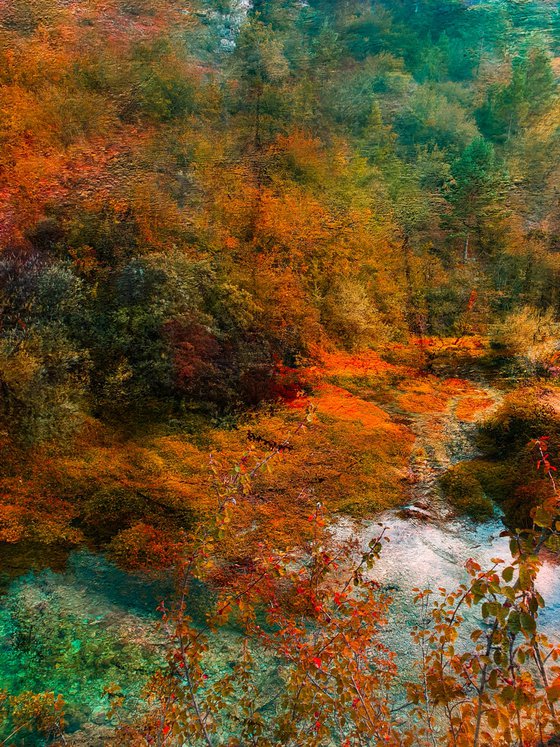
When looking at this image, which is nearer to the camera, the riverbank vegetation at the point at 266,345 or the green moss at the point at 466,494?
the riverbank vegetation at the point at 266,345

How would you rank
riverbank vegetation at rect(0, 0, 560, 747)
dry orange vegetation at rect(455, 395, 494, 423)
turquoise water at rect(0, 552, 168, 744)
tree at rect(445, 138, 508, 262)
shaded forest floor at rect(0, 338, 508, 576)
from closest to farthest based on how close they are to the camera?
1. riverbank vegetation at rect(0, 0, 560, 747)
2. turquoise water at rect(0, 552, 168, 744)
3. shaded forest floor at rect(0, 338, 508, 576)
4. dry orange vegetation at rect(455, 395, 494, 423)
5. tree at rect(445, 138, 508, 262)

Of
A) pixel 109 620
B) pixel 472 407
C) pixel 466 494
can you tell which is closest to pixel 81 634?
pixel 109 620

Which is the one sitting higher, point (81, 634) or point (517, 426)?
point (517, 426)

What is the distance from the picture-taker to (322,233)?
1536 centimetres

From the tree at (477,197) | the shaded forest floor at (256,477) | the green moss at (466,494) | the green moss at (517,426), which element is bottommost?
the shaded forest floor at (256,477)

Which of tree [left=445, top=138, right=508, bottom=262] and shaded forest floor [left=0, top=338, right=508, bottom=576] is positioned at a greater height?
tree [left=445, top=138, right=508, bottom=262]

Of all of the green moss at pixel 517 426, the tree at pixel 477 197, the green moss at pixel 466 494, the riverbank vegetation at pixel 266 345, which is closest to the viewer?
the riverbank vegetation at pixel 266 345

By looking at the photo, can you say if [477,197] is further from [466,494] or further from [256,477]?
[256,477]

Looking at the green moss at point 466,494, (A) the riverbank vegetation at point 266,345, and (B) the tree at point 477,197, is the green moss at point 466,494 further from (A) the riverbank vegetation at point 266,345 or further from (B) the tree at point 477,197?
(B) the tree at point 477,197

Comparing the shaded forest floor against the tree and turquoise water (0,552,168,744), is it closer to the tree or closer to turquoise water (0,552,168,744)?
turquoise water (0,552,168,744)

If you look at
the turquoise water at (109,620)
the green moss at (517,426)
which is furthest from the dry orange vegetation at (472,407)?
the turquoise water at (109,620)

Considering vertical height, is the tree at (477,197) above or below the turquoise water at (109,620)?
above

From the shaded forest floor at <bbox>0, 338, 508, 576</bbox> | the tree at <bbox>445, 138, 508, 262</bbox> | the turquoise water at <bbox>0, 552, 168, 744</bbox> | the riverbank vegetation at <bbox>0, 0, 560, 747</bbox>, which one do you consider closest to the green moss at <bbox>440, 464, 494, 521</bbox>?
the riverbank vegetation at <bbox>0, 0, 560, 747</bbox>

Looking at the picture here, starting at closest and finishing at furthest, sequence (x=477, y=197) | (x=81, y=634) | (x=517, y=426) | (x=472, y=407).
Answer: (x=81, y=634) < (x=517, y=426) < (x=472, y=407) < (x=477, y=197)
